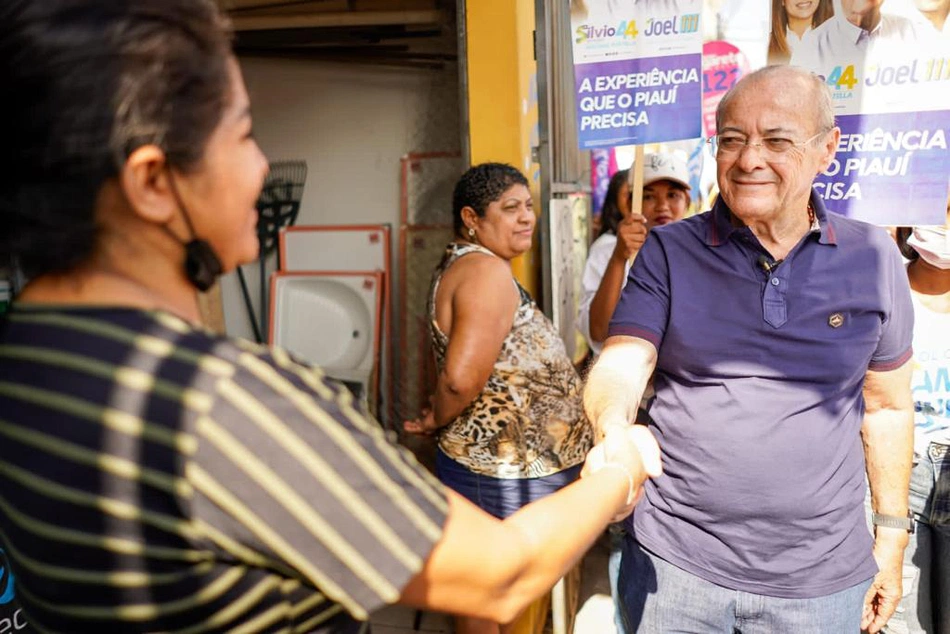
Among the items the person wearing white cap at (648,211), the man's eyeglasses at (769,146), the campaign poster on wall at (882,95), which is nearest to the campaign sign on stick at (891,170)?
the campaign poster on wall at (882,95)

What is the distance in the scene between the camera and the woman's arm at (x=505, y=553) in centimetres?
84

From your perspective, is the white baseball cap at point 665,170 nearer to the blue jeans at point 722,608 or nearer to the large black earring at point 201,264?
the blue jeans at point 722,608

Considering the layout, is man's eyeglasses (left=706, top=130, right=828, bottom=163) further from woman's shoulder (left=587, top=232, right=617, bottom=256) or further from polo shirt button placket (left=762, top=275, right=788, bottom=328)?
woman's shoulder (left=587, top=232, right=617, bottom=256)

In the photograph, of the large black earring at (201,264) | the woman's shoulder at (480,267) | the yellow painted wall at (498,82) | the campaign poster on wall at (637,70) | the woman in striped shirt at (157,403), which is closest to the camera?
the woman in striped shirt at (157,403)

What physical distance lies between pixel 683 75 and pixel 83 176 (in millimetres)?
2361

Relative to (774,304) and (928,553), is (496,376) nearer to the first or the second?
(774,304)

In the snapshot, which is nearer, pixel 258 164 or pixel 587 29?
pixel 258 164

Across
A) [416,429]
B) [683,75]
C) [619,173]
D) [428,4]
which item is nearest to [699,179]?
[619,173]

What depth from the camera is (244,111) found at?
877 millimetres

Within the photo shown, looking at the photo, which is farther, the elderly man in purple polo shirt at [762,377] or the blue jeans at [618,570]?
the blue jeans at [618,570]

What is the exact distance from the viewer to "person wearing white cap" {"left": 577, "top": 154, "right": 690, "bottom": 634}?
3.21 meters

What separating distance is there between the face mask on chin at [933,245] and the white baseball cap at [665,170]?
1438 mm

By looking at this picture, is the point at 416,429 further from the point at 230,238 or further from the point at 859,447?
the point at 230,238

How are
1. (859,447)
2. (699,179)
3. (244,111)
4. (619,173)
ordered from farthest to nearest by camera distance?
(699,179), (619,173), (859,447), (244,111)
